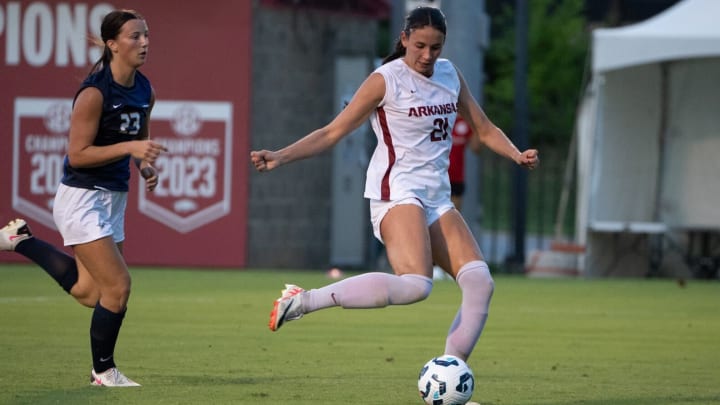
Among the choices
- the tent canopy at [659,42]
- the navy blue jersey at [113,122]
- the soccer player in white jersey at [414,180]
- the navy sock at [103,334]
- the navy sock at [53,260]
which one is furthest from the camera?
the tent canopy at [659,42]

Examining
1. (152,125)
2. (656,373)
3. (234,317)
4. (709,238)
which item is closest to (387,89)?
(656,373)

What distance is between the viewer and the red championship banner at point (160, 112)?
65.2 ft

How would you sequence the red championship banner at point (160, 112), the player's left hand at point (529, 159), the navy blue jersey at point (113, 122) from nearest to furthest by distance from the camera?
the player's left hand at point (529, 159) → the navy blue jersey at point (113, 122) → the red championship banner at point (160, 112)

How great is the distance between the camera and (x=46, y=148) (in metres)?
19.9

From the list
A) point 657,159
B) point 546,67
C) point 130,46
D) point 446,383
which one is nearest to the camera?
point 446,383

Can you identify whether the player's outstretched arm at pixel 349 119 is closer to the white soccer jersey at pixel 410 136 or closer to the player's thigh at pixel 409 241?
the white soccer jersey at pixel 410 136

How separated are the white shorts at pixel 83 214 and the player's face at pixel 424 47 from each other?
1934 mm

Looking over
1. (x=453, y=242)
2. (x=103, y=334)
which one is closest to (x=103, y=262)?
(x=103, y=334)

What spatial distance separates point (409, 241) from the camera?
7.64 m

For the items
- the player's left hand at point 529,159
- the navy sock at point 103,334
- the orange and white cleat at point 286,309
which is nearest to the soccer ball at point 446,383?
the orange and white cleat at point 286,309

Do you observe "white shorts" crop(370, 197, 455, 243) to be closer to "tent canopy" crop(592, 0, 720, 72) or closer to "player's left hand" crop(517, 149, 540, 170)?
"player's left hand" crop(517, 149, 540, 170)

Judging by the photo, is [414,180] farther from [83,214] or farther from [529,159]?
[83,214]

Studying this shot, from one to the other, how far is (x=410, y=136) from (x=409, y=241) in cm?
58

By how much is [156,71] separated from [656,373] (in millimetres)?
11602
